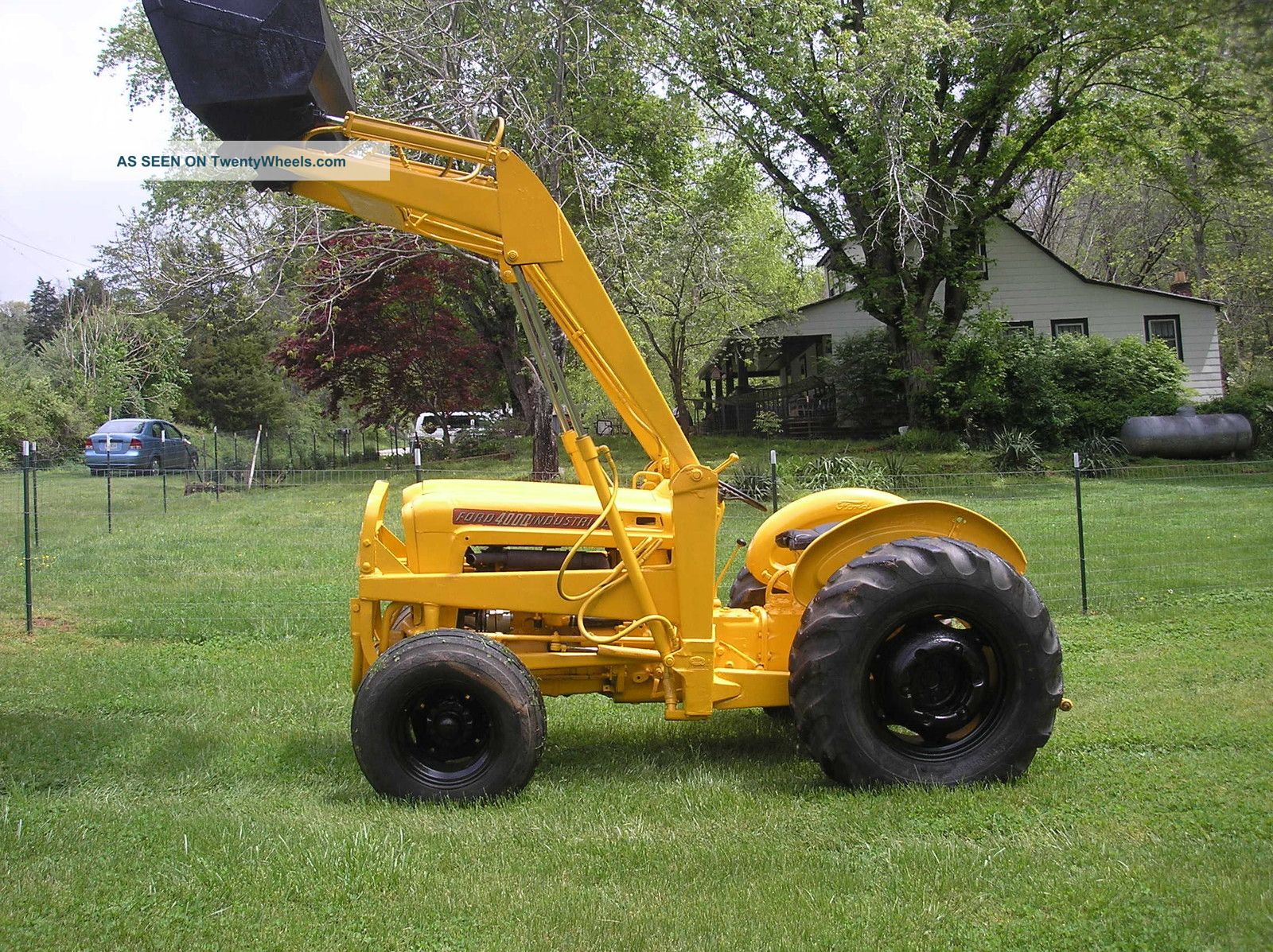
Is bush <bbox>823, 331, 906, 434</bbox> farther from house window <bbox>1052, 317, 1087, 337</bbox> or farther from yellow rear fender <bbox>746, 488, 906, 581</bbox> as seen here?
yellow rear fender <bbox>746, 488, 906, 581</bbox>

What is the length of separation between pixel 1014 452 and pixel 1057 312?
26.6ft

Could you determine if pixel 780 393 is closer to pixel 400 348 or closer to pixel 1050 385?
pixel 1050 385

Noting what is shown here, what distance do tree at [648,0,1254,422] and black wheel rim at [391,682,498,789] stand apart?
14.6 metres

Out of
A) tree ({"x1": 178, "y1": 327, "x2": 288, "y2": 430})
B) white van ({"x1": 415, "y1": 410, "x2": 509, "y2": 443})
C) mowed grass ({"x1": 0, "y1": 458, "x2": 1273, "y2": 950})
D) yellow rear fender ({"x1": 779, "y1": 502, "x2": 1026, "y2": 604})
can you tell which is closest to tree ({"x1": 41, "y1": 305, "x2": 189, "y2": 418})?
tree ({"x1": 178, "y1": 327, "x2": 288, "y2": 430})

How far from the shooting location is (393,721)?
5.27m

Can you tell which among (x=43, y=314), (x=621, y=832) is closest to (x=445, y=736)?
(x=621, y=832)

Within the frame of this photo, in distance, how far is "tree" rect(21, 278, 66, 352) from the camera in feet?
183

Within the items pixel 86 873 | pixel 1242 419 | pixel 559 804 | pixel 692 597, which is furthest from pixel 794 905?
pixel 1242 419

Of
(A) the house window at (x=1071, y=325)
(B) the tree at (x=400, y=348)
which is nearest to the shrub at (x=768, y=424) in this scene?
(B) the tree at (x=400, y=348)

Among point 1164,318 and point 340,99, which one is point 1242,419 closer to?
point 1164,318

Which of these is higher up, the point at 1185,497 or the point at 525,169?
the point at 525,169

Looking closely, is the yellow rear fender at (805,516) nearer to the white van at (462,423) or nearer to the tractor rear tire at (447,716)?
the tractor rear tire at (447,716)

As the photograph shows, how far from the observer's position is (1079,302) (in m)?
28.9

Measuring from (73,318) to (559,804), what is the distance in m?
41.8
